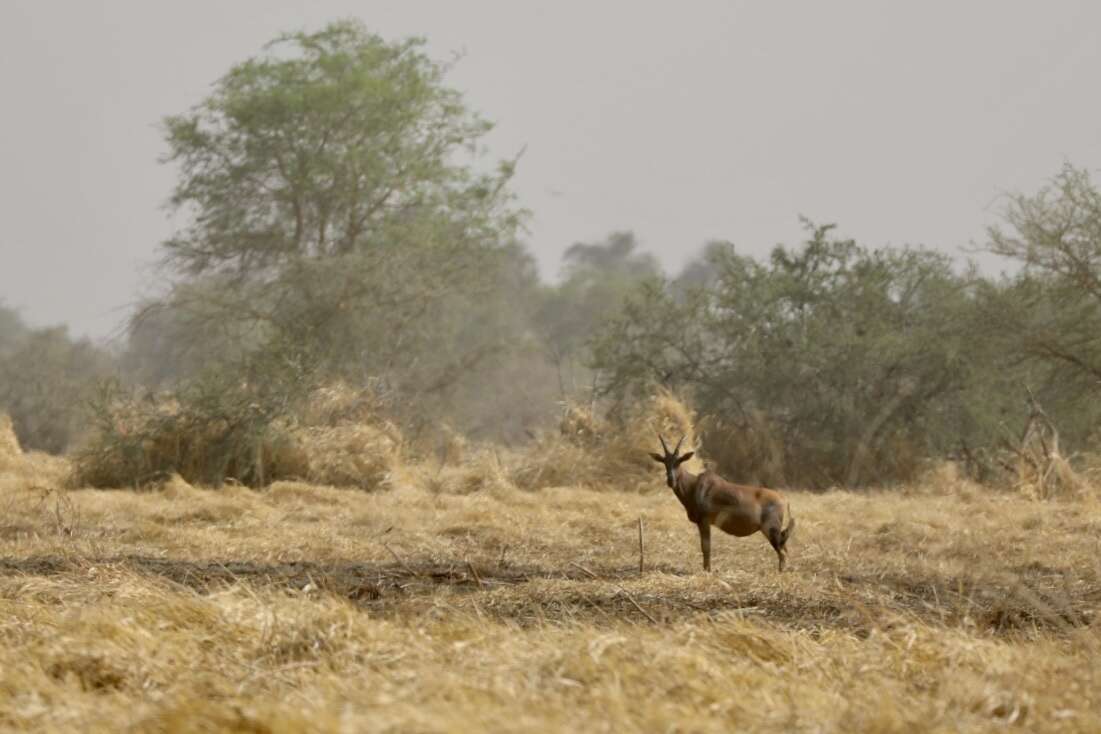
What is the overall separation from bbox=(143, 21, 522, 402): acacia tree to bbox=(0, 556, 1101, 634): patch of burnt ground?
51.3 ft

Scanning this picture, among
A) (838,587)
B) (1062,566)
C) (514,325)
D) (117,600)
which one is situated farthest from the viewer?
(514,325)

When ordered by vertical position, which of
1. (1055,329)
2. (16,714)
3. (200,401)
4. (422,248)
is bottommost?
(16,714)

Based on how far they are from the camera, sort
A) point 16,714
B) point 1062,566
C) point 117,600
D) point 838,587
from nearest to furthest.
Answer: point 16,714 < point 117,600 < point 838,587 < point 1062,566

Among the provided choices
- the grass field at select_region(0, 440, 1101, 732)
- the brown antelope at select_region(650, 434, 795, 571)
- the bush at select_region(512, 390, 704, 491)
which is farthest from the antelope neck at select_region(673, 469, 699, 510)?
the bush at select_region(512, 390, 704, 491)

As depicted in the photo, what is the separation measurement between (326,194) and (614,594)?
19.6 metres

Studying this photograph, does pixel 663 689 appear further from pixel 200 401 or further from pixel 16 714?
pixel 200 401

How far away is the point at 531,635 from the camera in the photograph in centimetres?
502

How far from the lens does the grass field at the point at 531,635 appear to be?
12.7ft

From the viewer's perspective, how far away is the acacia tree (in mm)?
24516

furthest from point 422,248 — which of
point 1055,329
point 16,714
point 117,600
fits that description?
point 16,714

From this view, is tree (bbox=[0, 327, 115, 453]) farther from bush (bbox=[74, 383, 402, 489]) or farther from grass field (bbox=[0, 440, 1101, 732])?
grass field (bbox=[0, 440, 1101, 732])

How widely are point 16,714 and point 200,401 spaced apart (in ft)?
37.1

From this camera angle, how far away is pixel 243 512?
1135 cm

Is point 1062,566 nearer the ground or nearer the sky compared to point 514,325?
nearer the ground
